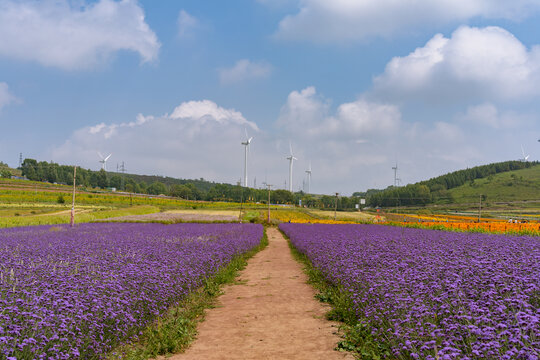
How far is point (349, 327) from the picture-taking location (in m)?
7.27

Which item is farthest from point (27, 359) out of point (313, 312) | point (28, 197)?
point (28, 197)

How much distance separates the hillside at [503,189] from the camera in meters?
112

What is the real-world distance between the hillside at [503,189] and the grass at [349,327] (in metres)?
118

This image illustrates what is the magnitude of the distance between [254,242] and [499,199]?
368 feet

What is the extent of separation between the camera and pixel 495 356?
3102 mm

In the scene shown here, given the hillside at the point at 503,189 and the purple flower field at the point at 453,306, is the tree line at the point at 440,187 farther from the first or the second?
the purple flower field at the point at 453,306

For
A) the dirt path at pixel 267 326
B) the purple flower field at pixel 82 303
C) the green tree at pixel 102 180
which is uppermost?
the green tree at pixel 102 180

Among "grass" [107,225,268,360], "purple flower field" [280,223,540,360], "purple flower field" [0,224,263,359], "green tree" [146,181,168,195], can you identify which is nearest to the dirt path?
"grass" [107,225,268,360]

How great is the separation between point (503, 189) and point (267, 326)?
136m

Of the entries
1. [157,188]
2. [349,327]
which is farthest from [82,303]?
[157,188]

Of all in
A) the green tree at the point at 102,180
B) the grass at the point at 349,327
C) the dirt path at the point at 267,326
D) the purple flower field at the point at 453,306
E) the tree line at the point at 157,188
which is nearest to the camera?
the purple flower field at the point at 453,306

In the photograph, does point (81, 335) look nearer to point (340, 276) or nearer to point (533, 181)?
point (340, 276)

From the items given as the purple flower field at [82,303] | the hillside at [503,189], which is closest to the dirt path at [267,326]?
the purple flower field at [82,303]

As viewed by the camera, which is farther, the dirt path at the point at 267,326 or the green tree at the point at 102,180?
the green tree at the point at 102,180
